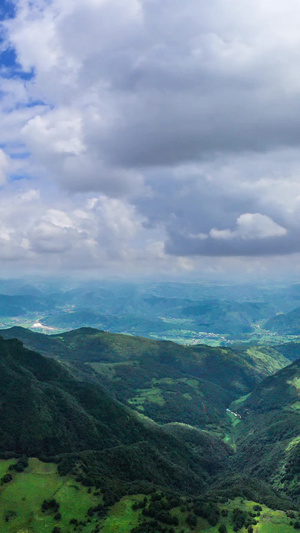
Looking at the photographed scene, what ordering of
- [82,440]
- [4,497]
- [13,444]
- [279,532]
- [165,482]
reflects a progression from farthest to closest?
1. [82,440]
2. [165,482]
3. [13,444]
4. [4,497]
5. [279,532]

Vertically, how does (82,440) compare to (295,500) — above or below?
above

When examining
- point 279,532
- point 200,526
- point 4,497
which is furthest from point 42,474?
point 279,532

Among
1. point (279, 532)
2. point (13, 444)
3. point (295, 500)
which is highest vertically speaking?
point (13, 444)

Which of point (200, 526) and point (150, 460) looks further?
point (150, 460)

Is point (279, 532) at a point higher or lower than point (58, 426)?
lower

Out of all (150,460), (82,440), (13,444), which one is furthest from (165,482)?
(13,444)

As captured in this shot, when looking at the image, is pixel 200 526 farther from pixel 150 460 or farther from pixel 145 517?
pixel 150 460

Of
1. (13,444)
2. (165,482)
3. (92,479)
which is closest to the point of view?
(92,479)

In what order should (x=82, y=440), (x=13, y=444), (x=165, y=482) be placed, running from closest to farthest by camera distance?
1. (x=13, y=444)
2. (x=165, y=482)
3. (x=82, y=440)

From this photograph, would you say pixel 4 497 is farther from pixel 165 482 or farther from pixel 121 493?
pixel 165 482
